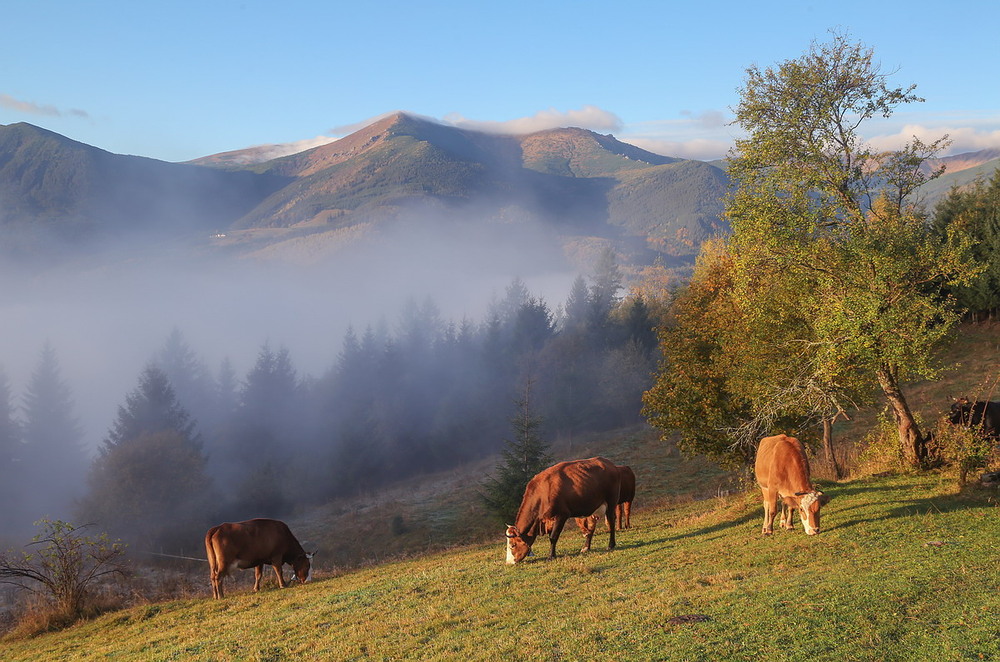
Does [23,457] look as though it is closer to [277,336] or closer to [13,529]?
[13,529]

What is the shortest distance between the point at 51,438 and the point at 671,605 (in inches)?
3315

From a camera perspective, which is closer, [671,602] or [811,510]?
[671,602]

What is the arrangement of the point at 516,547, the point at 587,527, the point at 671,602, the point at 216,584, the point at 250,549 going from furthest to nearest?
the point at 250,549 → the point at 216,584 → the point at 587,527 → the point at 516,547 → the point at 671,602

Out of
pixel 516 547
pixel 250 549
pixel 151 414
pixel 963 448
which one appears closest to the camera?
pixel 516 547

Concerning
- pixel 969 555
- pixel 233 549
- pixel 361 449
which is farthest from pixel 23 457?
pixel 969 555

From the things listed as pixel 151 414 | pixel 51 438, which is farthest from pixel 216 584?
pixel 51 438

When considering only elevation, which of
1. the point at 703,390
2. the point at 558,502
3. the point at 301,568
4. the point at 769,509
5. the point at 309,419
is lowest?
the point at 309,419

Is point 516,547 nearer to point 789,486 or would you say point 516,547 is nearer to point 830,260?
point 789,486

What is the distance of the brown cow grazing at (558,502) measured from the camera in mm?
15992

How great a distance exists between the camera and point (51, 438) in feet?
246

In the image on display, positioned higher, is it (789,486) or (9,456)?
(789,486)

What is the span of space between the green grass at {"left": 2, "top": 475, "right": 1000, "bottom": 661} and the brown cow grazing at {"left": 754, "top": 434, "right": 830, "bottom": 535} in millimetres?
498

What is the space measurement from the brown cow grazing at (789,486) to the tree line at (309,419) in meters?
40.7

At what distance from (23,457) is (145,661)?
76.6 m
